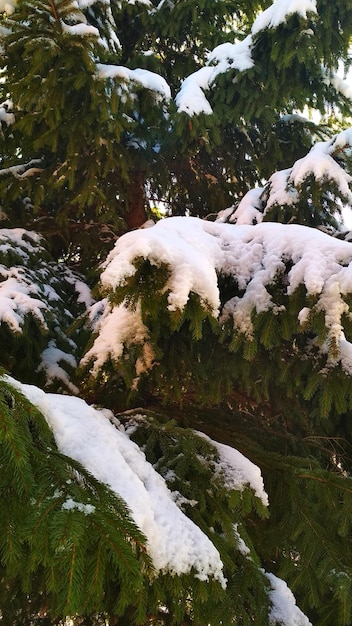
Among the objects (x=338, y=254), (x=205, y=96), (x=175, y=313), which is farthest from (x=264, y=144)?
(x=175, y=313)

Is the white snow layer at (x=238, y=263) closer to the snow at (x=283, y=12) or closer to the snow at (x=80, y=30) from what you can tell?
the snow at (x=80, y=30)

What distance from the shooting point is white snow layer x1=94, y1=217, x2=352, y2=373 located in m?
2.02

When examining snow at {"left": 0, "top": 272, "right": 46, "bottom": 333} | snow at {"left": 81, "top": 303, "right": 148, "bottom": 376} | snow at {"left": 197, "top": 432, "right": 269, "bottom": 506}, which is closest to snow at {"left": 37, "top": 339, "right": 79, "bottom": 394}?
snow at {"left": 0, "top": 272, "right": 46, "bottom": 333}

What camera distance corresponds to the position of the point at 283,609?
228 cm

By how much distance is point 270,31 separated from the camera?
3.84 metres

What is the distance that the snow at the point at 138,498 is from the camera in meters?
1.61

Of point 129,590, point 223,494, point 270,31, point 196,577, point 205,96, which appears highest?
point 270,31

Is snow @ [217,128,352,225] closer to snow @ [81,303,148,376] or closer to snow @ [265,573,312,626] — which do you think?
snow @ [81,303,148,376]

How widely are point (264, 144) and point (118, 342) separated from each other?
11.2ft

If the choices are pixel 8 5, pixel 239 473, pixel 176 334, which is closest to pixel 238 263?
pixel 176 334

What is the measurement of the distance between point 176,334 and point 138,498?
128 centimetres

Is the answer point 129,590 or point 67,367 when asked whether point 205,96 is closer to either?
point 67,367

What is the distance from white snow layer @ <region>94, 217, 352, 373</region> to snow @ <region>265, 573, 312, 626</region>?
1118mm

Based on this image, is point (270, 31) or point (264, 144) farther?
point (264, 144)
